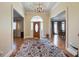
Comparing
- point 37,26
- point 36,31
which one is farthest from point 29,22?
point 36,31

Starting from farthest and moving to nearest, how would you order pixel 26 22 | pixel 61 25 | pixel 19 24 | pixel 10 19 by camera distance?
pixel 61 25
pixel 19 24
pixel 26 22
pixel 10 19

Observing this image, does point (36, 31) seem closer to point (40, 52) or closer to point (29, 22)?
point (29, 22)

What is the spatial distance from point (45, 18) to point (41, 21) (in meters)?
0.48

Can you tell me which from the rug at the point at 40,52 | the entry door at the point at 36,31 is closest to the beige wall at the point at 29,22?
the entry door at the point at 36,31

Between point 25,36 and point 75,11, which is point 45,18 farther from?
point 75,11

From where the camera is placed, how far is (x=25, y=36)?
40.6 ft

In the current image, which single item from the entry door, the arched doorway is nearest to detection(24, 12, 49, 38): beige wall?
the arched doorway

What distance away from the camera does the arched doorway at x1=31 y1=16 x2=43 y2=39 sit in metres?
12.6

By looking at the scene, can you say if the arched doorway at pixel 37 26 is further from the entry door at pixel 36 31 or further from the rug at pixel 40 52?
the rug at pixel 40 52

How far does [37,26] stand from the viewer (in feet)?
41.9

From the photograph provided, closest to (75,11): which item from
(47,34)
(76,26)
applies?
(76,26)

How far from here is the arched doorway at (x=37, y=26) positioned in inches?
497

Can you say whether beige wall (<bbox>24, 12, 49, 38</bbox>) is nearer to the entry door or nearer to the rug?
the entry door

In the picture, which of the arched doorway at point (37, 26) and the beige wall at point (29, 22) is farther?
the arched doorway at point (37, 26)
